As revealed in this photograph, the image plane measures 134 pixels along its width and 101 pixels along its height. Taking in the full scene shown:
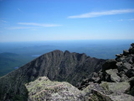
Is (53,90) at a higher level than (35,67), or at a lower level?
higher

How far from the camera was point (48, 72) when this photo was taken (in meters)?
181

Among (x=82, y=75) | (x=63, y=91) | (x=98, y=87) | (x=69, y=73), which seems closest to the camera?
(x=63, y=91)

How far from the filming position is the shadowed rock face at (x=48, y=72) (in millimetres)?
147150

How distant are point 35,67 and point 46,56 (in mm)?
27954

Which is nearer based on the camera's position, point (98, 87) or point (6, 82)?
point (98, 87)

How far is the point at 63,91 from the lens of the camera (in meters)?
8.66

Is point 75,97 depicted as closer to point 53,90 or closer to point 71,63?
point 53,90

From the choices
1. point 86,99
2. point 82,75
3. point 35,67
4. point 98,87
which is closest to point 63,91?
point 86,99

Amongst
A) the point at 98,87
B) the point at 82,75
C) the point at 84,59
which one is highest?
the point at 98,87

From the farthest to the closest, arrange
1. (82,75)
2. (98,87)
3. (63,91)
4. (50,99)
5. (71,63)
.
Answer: (71,63)
(82,75)
(98,87)
(63,91)
(50,99)

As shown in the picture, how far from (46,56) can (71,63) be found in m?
45.7

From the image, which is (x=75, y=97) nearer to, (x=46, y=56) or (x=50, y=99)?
(x=50, y=99)

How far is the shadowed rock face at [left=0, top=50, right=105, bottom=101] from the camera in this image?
147m

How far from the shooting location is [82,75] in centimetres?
15150
